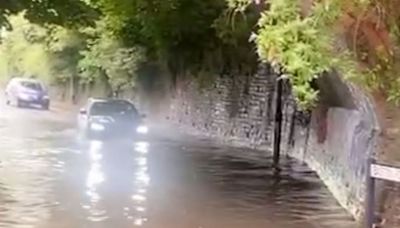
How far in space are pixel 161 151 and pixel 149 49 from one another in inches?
461

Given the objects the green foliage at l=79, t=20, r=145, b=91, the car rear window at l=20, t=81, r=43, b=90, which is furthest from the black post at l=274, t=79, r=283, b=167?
the car rear window at l=20, t=81, r=43, b=90

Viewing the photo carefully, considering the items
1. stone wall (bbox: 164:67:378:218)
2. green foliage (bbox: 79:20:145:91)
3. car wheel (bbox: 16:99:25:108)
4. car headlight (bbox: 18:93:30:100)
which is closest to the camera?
stone wall (bbox: 164:67:378:218)

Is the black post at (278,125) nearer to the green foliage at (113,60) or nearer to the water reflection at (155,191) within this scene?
Answer: the water reflection at (155,191)

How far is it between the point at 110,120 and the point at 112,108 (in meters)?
0.87

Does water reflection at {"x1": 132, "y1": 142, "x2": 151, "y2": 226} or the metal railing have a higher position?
the metal railing

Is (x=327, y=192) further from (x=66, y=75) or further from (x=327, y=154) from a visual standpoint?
(x=66, y=75)

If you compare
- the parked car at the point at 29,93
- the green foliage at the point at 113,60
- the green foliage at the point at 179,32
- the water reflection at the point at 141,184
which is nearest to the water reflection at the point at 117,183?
the water reflection at the point at 141,184

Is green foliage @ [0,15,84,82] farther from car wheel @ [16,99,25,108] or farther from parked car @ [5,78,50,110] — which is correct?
A: car wheel @ [16,99,25,108]

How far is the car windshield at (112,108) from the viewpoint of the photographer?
29312 millimetres

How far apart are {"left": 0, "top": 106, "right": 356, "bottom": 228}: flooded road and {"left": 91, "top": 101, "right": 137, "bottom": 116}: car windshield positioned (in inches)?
94.5

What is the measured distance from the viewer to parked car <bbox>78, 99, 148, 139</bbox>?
28.7 metres

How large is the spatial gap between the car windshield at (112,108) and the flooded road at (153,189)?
2.40 metres

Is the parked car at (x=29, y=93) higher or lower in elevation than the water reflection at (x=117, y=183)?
higher

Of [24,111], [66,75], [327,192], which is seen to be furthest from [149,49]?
[327,192]
